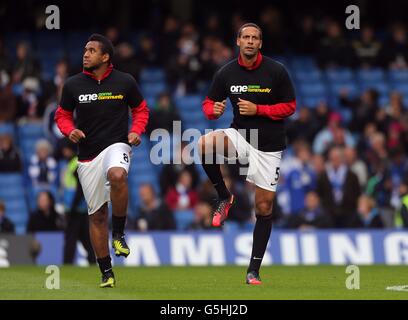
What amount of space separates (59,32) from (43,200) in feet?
27.5

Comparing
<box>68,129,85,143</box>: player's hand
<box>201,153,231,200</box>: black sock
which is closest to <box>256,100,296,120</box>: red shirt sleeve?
→ <box>201,153,231,200</box>: black sock

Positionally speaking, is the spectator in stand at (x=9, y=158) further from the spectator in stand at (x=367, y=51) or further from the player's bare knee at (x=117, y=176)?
the player's bare knee at (x=117, y=176)

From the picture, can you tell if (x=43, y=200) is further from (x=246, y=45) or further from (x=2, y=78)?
(x=246, y=45)

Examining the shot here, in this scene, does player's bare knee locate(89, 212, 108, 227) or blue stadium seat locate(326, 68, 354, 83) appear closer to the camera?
player's bare knee locate(89, 212, 108, 227)

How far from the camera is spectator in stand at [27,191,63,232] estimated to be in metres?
22.7

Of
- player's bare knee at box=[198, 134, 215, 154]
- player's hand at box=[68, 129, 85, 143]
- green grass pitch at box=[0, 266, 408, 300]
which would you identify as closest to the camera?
green grass pitch at box=[0, 266, 408, 300]

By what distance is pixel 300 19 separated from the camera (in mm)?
31375

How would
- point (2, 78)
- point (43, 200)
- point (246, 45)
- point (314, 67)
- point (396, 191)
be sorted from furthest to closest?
point (314, 67) < point (2, 78) < point (396, 191) < point (43, 200) < point (246, 45)

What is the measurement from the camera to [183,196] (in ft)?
81.9

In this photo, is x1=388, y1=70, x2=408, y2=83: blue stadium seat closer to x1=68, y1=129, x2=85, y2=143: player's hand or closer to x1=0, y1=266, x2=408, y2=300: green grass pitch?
x1=0, y1=266, x2=408, y2=300: green grass pitch

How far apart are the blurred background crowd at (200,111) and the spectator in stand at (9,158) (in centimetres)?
3

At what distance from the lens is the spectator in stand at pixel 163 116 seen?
26.4m

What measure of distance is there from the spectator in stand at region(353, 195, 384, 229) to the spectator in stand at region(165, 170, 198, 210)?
3.33 meters
